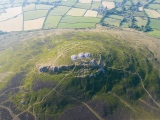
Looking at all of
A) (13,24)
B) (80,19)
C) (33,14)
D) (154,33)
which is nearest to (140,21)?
(154,33)

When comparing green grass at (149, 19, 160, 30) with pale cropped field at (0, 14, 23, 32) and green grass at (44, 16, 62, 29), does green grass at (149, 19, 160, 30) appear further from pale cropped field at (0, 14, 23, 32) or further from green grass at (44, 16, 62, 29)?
pale cropped field at (0, 14, 23, 32)

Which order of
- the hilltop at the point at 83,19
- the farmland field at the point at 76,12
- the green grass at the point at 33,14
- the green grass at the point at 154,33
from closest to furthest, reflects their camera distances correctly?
the green grass at the point at 154,33 < the hilltop at the point at 83,19 < the green grass at the point at 33,14 < the farmland field at the point at 76,12

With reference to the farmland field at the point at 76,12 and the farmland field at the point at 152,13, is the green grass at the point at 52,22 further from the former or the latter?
the farmland field at the point at 152,13

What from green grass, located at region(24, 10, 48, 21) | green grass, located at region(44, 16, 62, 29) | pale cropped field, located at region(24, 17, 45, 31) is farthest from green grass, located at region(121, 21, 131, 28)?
green grass, located at region(24, 10, 48, 21)

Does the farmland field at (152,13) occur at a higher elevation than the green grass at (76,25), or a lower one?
higher

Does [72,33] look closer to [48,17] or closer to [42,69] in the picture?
[48,17]

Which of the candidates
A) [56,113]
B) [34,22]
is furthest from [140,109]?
[34,22]

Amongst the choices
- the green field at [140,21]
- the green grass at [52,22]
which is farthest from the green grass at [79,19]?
the green field at [140,21]

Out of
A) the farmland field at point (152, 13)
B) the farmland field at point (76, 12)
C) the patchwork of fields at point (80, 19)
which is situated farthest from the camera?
the farmland field at point (76, 12)
